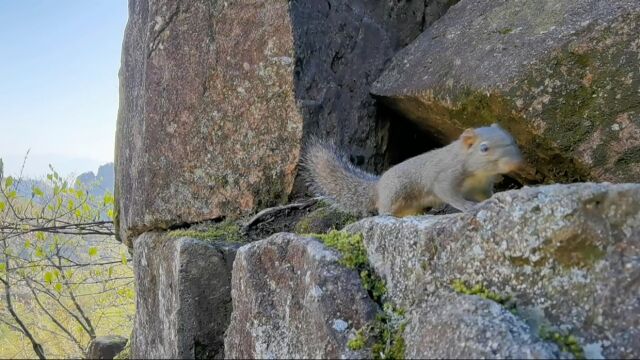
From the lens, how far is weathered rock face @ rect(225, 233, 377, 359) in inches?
87.3

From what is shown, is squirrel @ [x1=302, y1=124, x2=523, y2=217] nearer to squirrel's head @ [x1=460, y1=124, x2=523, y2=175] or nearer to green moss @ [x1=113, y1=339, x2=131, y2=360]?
squirrel's head @ [x1=460, y1=124, x2=523, y2=175]

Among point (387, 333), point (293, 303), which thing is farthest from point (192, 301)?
point (387, 333)

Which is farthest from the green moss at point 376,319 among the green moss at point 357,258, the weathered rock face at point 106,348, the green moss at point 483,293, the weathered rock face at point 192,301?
the weathered rock face at point 106,348

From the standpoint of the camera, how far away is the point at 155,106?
4.20 m

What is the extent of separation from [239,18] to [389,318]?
246 cm

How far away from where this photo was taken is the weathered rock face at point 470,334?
1666 mm

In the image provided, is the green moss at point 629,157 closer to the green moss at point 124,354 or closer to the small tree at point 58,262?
the green moss at point 124,354

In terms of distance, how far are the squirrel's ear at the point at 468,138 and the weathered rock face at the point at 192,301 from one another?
1303mm

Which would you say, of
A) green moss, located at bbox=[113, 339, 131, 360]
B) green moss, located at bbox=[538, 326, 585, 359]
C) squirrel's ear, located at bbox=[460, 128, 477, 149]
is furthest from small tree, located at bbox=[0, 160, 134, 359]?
green moss, located at bbox=[538, 326, 585, 359]

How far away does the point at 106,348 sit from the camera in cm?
428

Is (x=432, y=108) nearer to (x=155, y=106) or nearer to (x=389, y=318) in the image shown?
(x=155, y=106)

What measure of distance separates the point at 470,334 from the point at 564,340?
0.79 feet

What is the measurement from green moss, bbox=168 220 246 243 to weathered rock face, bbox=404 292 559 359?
1793mm

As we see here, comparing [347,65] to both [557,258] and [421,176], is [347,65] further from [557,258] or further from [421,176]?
[557,258]
